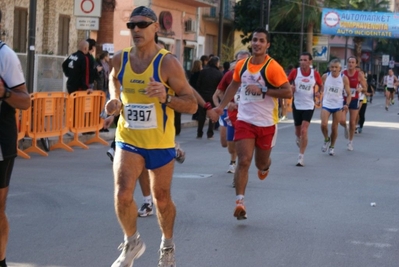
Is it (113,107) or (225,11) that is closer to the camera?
(113,107)

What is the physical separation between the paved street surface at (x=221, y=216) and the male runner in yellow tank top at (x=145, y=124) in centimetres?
53

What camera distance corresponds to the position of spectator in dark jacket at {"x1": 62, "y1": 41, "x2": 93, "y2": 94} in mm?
17359

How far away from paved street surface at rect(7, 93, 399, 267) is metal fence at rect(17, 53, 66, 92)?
5.94m

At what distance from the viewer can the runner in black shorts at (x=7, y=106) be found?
565cm

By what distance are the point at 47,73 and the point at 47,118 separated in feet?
21.3

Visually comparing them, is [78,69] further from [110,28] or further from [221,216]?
[110,28]

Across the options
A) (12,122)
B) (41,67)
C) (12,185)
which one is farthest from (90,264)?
(41,67)

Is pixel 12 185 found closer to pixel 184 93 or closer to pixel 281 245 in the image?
pixel 281 245

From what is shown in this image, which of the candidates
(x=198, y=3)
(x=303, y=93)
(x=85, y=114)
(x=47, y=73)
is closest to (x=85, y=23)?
(x=85, y=114)

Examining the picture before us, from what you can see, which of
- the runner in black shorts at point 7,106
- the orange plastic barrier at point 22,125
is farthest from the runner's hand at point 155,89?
the orange plastic barrier at point 22,125

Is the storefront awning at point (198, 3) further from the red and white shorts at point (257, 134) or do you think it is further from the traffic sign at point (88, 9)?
the red and white shorts at point (257, 134)

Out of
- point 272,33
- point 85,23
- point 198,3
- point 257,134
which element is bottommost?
point 257,134

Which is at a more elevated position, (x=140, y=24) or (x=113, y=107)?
(x=140, y=24)

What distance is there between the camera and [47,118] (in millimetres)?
15352
